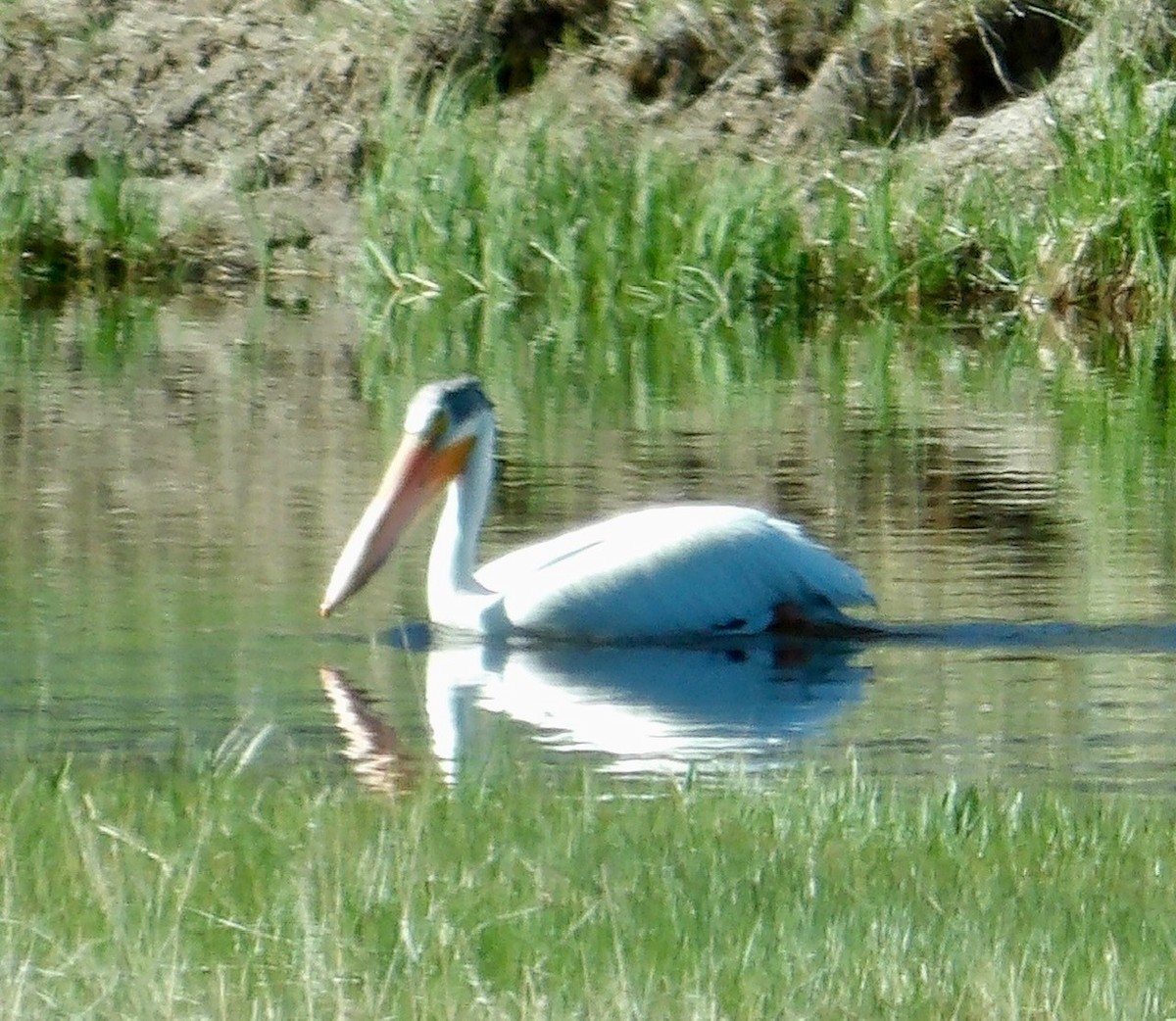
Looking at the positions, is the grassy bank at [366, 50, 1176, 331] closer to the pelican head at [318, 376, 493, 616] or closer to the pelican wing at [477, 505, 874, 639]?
the pelican head at [318, 376, 493, 616]

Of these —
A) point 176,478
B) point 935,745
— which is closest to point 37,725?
point 935,745

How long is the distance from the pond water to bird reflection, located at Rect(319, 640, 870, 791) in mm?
17

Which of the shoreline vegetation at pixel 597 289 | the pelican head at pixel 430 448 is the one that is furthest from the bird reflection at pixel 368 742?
the pelican head at pixel 430 448

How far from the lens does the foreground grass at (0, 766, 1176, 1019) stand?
433 centimetres

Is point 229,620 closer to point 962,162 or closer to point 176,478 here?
point 176,478

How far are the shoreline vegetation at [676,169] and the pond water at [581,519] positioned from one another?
234 cm

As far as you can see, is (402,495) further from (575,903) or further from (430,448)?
(575,903)

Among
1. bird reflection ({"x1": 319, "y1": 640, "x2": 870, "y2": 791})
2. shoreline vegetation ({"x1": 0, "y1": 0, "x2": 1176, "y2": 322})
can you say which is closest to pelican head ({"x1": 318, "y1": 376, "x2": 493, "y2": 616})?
bird reflection ({"x1": 319, "y1": 640, "x2": 870, "y2": 791})

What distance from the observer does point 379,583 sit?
402 inches

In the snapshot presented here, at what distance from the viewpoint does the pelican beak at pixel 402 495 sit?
9.38 metres

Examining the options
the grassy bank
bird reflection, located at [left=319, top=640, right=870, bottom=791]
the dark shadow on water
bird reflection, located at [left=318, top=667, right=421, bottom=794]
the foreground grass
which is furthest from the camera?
the grassy bank

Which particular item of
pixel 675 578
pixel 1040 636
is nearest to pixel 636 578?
pixel 675 578

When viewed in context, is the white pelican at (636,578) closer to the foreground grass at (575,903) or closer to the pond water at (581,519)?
the pond water at (581,519)

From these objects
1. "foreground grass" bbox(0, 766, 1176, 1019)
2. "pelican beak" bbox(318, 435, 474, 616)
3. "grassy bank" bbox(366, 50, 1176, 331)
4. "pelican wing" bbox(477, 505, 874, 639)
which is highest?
"grassy bank" bbox(366, 50, 1176, 331)
